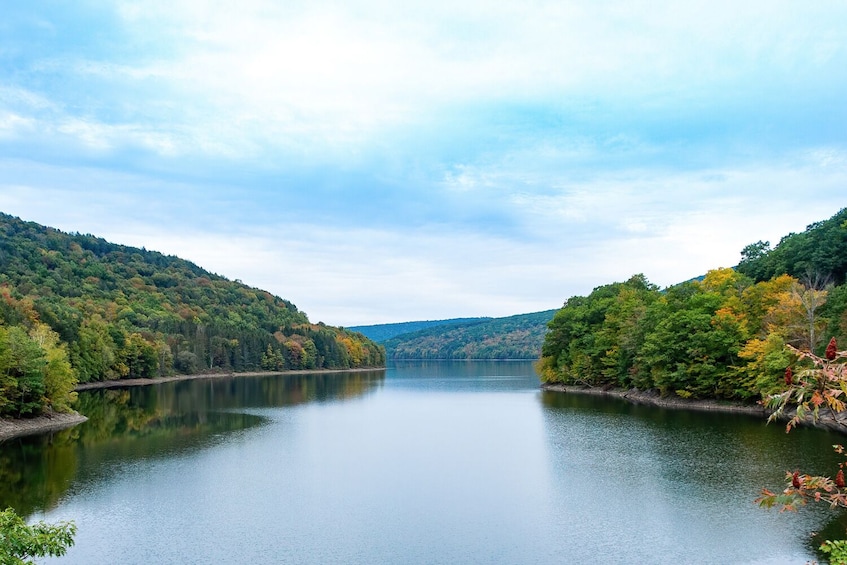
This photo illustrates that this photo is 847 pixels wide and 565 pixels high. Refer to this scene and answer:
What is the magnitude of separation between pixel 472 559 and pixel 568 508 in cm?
735

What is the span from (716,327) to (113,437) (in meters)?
55.2

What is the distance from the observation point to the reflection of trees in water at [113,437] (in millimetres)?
33156

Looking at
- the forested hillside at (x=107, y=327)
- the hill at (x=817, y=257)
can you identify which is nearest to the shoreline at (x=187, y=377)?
the forested hillside at (x=107, y=327)

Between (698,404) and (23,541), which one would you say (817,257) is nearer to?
(698,404)

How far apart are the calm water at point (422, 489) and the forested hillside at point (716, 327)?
8069 mm

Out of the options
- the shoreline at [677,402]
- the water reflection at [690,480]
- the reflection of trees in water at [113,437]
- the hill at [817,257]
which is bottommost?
the water reflection at [690,480]

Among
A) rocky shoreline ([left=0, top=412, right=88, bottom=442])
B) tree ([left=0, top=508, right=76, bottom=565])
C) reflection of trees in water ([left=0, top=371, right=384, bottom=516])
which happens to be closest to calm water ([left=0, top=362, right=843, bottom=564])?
reflection of trees in water ([left=0, top=371, right=384, bottom=516])

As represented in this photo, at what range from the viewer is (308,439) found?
48.9m

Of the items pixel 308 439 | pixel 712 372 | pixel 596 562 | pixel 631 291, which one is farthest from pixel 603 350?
pixel 596 562

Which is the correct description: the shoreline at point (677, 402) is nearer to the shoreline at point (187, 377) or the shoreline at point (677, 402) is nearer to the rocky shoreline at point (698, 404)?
the rocky shoreline at point (698, 404)

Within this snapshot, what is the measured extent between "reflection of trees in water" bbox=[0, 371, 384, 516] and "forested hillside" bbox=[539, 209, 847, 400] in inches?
1366

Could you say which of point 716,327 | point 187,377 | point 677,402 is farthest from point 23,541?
point 187,377

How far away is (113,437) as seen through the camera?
162 ft

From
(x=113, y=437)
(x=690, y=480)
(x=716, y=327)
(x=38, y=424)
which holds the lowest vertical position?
(x=690, y=480)
